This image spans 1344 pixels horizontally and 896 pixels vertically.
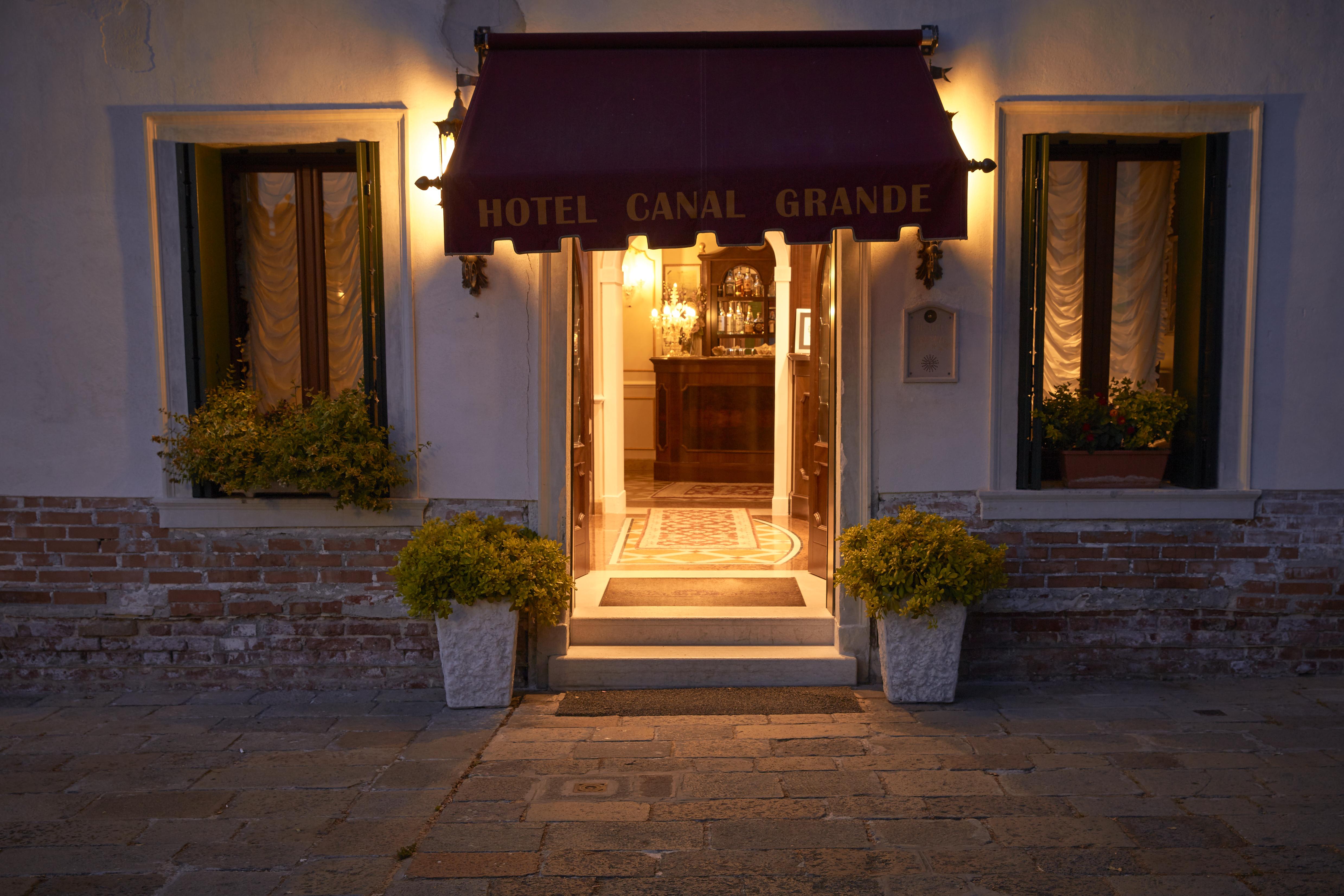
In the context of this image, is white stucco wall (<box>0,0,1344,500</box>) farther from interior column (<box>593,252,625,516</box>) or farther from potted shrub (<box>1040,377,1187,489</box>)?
interior column (<box>593,252,625,516</box>)

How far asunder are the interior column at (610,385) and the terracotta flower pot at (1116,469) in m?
4.72

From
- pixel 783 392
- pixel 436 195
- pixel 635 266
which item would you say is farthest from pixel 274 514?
pixel 635 266

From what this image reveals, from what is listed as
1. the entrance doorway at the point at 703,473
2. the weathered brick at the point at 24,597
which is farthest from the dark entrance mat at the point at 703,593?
the weathered brick at the point at 24,597

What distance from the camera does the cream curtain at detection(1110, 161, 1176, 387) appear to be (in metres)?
5.54

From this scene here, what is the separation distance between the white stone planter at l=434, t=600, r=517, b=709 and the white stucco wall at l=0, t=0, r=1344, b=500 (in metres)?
0.72

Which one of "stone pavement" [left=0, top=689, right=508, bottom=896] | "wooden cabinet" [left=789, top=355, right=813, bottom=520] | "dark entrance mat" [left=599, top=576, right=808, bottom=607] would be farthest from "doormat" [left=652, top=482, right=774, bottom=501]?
"stone pavement" [left=0, top=689, right=508, bottom=896]

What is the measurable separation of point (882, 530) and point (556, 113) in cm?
265

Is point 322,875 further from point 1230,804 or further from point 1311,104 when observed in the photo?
point 1311,104

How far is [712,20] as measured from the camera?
A: 5.16 m

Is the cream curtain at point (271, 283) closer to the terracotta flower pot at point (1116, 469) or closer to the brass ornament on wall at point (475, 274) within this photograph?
the brass ornament on wall at point (475, 274)

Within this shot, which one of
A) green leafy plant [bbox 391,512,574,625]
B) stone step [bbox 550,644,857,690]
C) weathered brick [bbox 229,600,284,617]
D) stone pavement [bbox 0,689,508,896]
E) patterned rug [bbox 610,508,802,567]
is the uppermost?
green leafy plant [bbox 391,512,574,625]

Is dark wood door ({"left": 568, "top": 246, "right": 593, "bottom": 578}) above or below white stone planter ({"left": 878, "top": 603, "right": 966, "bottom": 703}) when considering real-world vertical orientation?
above

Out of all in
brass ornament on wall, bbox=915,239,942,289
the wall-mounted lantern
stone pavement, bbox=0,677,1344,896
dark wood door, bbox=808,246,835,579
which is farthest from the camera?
dark wood door, bbox=808,246,835,579

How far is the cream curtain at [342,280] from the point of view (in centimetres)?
554
